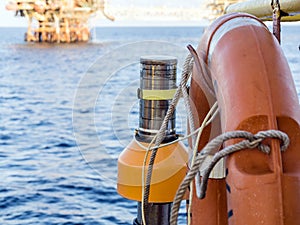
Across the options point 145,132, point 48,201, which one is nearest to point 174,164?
point 145,132

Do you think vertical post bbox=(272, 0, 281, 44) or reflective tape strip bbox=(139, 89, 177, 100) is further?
reflective tape strip bbox=(139, 89, 177, 100)

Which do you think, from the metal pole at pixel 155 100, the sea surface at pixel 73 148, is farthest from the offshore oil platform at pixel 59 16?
the metal pole at pixel 155 100

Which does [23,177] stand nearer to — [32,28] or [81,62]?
[81,62]

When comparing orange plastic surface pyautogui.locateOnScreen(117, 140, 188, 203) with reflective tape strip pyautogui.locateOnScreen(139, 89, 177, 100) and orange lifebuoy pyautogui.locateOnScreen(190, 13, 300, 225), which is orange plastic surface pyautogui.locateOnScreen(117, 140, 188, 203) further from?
orange lifebuoy pyautogui.locateOnScreen(190, 13, 300, 225)

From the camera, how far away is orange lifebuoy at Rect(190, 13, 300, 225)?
59.7 inches

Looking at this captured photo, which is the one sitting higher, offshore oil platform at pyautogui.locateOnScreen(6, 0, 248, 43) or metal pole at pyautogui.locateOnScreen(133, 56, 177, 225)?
offshore oil platform at pyautogui.locateOnScreen(6, 0, 248, 43)

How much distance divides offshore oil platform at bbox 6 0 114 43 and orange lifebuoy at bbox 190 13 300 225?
54.4 m

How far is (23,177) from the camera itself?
10438 millimetres

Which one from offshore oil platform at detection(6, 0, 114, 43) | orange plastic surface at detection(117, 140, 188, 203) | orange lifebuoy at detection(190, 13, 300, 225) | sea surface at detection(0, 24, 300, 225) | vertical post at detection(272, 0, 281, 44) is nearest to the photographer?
orange lifebuoy at detection(190, 13, 300, 225)

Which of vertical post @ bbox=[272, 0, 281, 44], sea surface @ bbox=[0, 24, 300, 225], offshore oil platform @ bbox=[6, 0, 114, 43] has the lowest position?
sea surface @ bbox=[0, 24, 300, 225]

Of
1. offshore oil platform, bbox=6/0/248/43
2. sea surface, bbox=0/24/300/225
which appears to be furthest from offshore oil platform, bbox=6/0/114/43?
sea surface, bbox=0/24/300/225

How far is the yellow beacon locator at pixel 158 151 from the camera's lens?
2455mm

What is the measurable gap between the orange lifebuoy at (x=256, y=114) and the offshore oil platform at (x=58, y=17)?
54.4 m

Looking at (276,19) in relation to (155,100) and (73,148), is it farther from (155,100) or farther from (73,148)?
(73,148)
